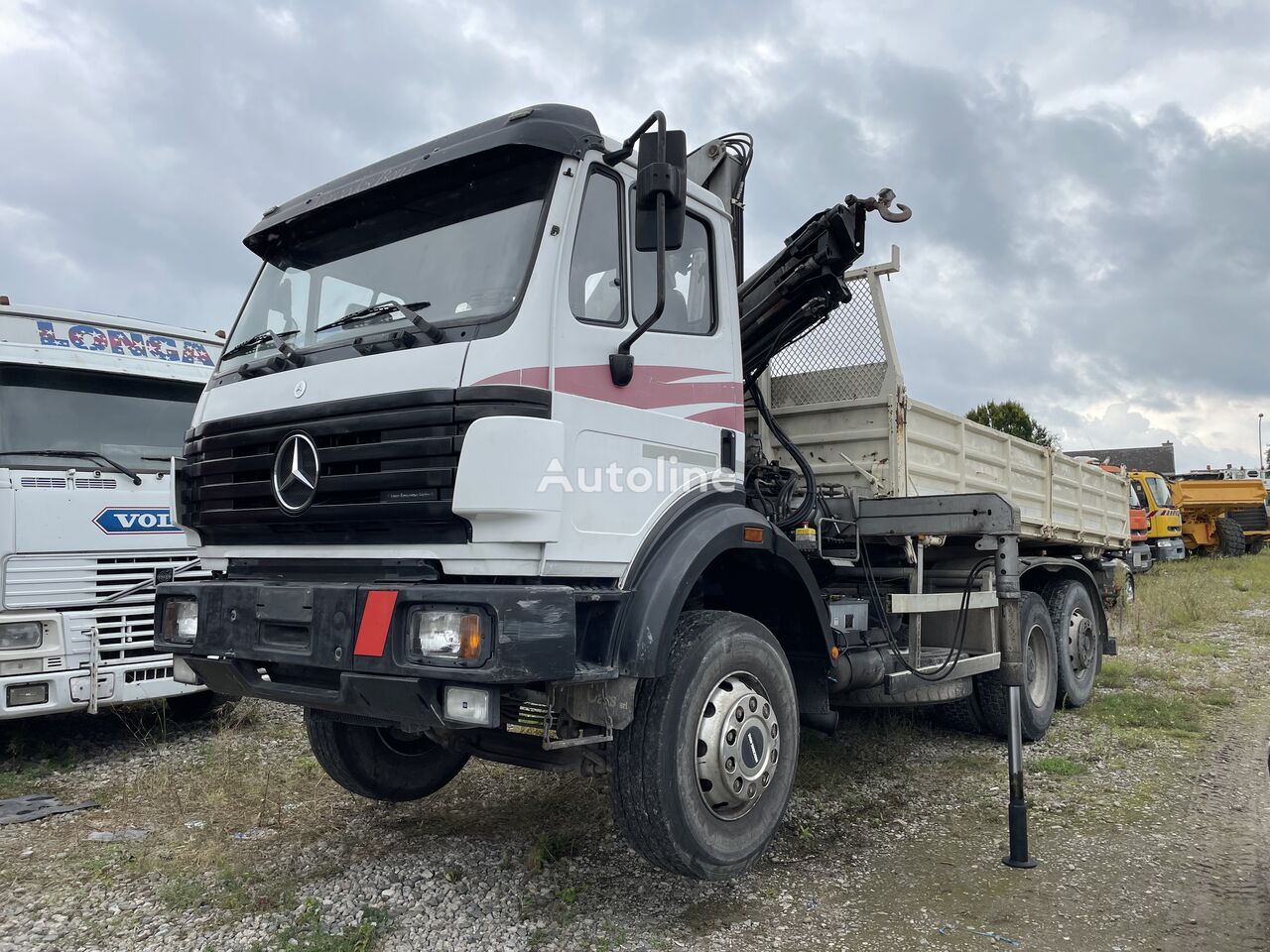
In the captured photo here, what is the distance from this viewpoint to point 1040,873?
13.2ft

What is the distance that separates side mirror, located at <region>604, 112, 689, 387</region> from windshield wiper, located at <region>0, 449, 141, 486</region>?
4129mm

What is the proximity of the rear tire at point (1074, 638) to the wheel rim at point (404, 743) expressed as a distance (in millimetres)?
4584

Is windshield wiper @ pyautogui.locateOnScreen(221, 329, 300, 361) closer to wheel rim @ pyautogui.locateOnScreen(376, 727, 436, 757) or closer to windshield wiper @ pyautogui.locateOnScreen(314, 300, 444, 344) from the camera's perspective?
windshield wiper @ pyautogui.locateOnScreen(314, 300, 444, 344)

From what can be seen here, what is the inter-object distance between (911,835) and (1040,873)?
2.08 feet

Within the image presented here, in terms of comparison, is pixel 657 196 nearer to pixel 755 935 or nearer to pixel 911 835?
pixel 755 935

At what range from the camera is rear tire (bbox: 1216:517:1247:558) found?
81.0ft

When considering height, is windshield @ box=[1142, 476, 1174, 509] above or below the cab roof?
below

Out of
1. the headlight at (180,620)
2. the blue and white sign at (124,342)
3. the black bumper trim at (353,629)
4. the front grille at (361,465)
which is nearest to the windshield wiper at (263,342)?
the front grille at (361,465)

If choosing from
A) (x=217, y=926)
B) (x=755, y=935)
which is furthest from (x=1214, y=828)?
(x=217, y=926)

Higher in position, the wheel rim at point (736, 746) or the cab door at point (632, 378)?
the cab door at point (632, 378)

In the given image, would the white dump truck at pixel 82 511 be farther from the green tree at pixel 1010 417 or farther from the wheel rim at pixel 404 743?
the green tree at pixel 1010 417

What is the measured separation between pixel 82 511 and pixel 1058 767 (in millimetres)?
6064

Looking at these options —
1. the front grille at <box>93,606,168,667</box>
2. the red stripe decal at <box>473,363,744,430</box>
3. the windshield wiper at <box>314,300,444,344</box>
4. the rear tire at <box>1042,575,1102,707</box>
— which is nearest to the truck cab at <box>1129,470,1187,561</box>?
the rear tire at <box>1042,575,1102,707</box>

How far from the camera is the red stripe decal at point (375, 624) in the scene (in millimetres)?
3004
